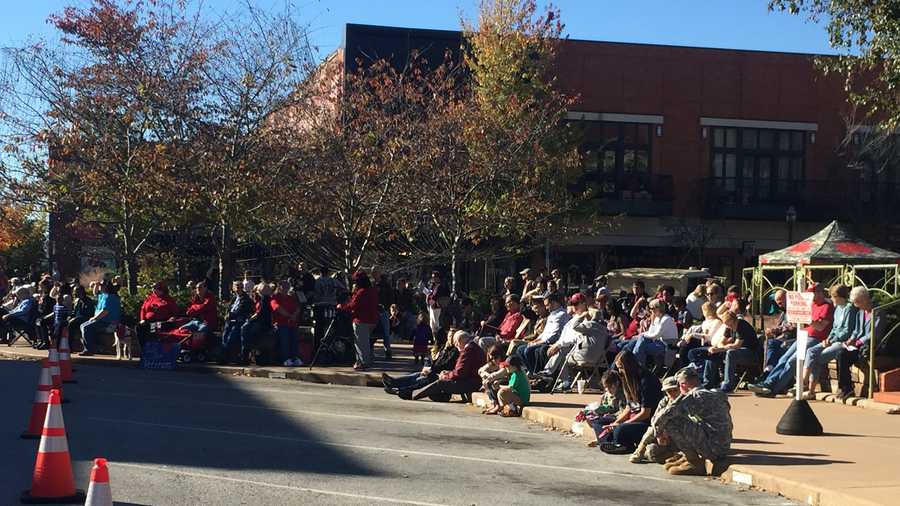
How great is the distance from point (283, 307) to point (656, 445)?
10.7m

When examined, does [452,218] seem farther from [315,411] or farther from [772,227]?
[772,227]

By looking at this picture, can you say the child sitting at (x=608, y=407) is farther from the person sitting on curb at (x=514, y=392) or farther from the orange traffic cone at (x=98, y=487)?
the orange traffic cone at (x=98, y=487)

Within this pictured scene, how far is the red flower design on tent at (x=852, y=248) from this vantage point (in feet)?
76.1

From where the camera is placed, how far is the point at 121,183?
2336 centimetres

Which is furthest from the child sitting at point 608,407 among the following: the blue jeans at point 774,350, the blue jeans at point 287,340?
the blue jeans at point 287,340

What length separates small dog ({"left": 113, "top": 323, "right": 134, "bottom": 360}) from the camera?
21.1 m

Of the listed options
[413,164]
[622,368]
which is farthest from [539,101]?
[622,368]

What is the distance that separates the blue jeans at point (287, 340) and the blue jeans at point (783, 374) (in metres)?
8.71

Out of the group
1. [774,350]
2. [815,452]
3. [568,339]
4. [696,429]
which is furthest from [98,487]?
[774,350]

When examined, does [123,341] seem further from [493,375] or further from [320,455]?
[320,455]

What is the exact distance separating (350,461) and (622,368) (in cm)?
316

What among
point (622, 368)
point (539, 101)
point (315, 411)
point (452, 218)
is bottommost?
point (315, 411)

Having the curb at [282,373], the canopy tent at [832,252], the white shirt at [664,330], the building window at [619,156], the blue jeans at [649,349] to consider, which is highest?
the building window at [619,156]

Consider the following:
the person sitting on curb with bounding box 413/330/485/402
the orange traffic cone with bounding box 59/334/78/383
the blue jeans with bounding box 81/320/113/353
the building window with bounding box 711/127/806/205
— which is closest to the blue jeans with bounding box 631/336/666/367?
the person sitting on curb with bounding box 413/330/485/402
